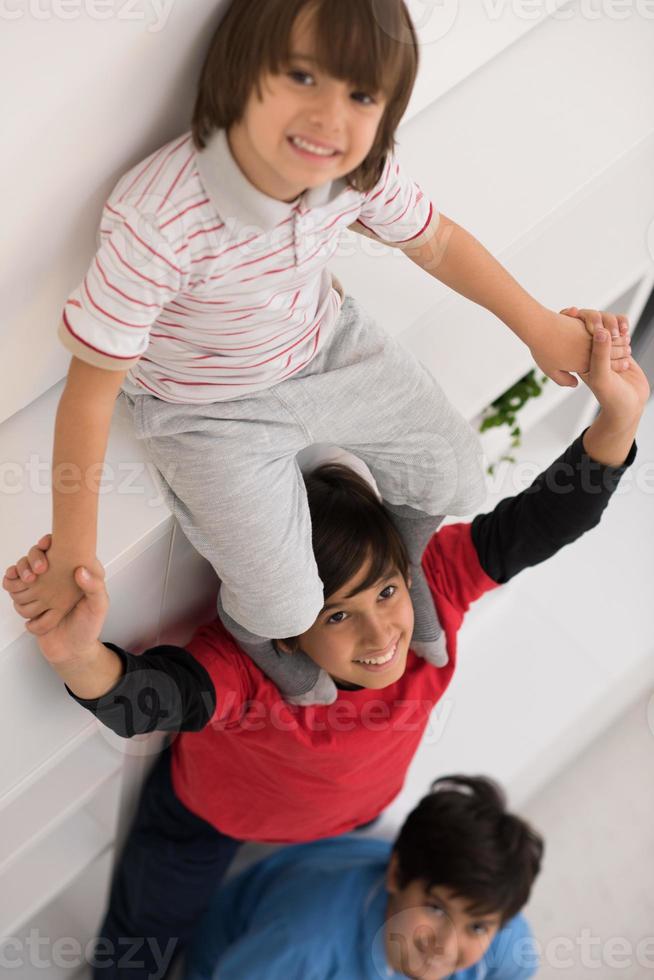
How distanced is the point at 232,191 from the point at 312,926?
37.7 inches

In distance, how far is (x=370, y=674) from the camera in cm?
96

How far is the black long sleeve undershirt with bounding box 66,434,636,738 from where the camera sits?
84 centimetres

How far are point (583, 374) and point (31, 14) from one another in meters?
0.52

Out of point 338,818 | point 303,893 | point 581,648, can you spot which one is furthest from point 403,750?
point 581,648

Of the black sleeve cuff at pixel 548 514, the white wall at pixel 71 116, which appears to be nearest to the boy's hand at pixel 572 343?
the black sleeve cuff at pixel 548 514

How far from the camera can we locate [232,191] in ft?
1.97

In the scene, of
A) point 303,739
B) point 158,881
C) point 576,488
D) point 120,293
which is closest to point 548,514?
point 576,488

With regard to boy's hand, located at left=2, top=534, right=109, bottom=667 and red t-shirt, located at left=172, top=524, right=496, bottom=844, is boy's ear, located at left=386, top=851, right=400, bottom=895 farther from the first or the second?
boy's hand, located at left=2, top=534, right=109, bottom=667

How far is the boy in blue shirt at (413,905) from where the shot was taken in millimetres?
1207

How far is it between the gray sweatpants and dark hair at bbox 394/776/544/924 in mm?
514

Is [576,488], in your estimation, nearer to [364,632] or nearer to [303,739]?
[364,632]

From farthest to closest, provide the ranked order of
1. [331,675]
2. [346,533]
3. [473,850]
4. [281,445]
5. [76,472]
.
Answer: [473,850] < [331,675] < [346,533] < [281,445] < [76,472]

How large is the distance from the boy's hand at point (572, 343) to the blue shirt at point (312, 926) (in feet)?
2.40

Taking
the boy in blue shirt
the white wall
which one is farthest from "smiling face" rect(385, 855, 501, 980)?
the white wall
